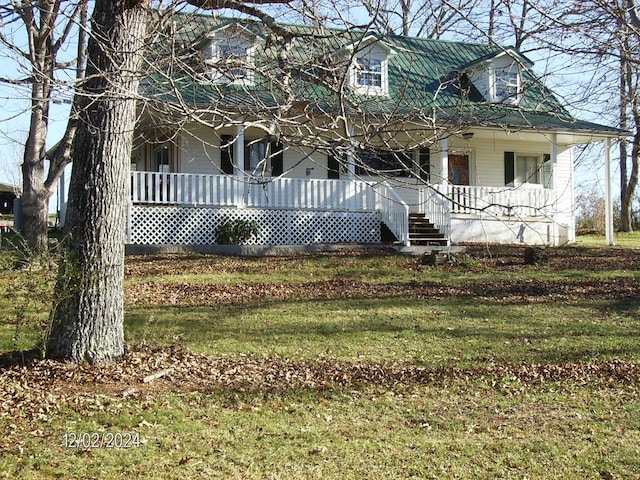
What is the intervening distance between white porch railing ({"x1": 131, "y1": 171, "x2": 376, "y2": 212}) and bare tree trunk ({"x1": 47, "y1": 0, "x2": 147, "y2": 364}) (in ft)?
30.9

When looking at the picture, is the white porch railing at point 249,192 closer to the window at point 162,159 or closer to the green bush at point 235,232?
the green bush at point 235,232

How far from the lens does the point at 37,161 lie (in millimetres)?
14375

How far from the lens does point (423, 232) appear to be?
17875 millimetres

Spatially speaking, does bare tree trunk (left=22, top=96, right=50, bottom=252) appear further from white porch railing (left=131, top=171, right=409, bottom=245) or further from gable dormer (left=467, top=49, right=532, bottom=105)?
gable dormer (left=467, top=49, right=532, bottom=105)

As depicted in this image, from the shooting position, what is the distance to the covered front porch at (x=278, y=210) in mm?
16750

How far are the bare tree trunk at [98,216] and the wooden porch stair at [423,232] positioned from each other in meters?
11.0

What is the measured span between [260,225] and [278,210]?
70cm

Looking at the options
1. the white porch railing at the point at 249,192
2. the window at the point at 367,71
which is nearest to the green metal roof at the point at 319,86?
the window at the point at 367,71

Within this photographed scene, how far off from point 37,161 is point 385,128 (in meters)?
11.2

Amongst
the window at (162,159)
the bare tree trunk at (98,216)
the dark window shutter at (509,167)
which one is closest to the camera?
the bare tree trunk at (98,216)

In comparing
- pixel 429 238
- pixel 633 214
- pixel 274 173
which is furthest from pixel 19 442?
pixel 633 214

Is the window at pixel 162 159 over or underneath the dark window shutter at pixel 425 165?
over

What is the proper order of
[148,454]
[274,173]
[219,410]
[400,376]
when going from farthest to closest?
[274,173], [400,376], [219,410], [148,454]

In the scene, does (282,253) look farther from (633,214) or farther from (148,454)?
(633,214)
